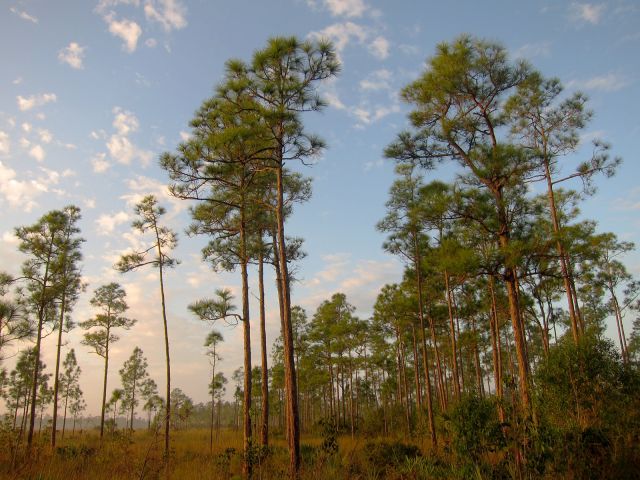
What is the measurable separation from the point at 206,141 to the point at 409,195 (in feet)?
32.1

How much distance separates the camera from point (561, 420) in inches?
375

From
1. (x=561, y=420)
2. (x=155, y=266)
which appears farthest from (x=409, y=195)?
(x=155, y=266)

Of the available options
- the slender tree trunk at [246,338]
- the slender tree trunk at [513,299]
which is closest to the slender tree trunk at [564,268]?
Result: the slender tree trunk at [513,299]

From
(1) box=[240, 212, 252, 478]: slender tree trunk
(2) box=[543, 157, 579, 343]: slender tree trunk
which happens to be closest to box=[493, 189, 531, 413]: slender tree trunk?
(2) box=[543, 157, 579, 343]: slender tree trunk

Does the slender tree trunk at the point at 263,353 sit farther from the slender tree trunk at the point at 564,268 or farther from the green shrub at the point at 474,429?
the slender tree trunk at the point at 564,268

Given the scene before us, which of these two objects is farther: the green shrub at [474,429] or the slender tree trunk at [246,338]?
the slender tree trunk at [246,338]

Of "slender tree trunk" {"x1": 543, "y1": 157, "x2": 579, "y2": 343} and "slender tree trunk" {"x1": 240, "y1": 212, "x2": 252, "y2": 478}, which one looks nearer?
"slender tree trunk" {"x1": 543, "y1": 157, "x2": 579, "y2": 343}

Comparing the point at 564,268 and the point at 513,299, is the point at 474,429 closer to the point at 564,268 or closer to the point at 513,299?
the point at 513,299

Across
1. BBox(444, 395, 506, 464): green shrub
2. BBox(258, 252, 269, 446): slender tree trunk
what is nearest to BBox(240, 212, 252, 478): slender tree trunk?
BBox(258, 252, 269, 446): slender tree trunk

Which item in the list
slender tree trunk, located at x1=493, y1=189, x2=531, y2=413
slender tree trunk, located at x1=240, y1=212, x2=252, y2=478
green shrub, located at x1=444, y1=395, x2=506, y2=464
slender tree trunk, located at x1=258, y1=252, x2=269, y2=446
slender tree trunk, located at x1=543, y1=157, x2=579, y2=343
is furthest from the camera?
slender tree trunk, located at x1=258, y1=252, x2=269, y2=446

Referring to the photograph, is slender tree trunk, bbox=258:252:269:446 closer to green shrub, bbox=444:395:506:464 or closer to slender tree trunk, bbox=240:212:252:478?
slender tree trunk, bbox=240:212:252:478

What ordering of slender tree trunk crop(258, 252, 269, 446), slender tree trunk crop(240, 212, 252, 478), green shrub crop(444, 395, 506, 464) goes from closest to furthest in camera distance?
1. green shrub crop(444, 395, 506, 464)
2. slender tree trunk crop(240, 212, 252, 478)
3. slender tree trunk crop(258, 252, 269, 446)

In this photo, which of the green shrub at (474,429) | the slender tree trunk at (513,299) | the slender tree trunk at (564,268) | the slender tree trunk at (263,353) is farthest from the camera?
the slender tree trunk at (263,353)

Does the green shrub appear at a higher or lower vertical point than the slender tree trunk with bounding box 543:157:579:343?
lower
